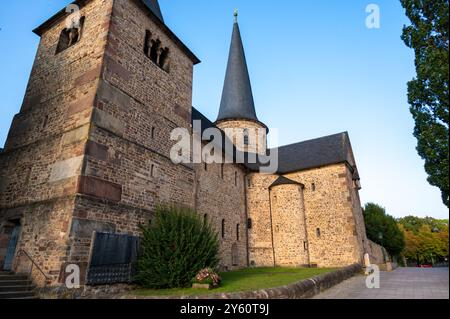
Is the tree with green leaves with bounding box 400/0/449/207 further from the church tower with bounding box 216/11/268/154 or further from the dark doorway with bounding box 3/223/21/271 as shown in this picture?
the church tower with bounding box 216/11/268/154

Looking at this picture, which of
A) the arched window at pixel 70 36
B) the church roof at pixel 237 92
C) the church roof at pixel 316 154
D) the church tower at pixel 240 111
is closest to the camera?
the arched window at pixel 70 36

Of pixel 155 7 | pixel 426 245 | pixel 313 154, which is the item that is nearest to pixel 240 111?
pixel 313 154

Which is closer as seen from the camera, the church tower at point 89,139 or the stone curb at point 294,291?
the stone curb at point 294,291

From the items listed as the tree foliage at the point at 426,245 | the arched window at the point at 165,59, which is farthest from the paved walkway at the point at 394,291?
the tree foliage at the point at 426,245

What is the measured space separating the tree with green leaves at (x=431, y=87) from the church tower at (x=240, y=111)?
16999mm

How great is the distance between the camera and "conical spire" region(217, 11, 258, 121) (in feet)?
89.9

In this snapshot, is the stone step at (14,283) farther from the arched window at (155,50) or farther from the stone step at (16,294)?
the arched window at (155,50)

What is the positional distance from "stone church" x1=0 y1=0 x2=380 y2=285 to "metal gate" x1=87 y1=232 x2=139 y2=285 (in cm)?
25

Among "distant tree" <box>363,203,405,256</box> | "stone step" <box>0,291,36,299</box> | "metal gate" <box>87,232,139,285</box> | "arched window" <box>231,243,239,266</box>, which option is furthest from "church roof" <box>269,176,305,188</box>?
"distant tree" <box>363,203,405,256</box>

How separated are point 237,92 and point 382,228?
25347 millimetres

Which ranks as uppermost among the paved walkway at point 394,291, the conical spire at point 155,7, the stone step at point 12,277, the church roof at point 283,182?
the conical spire at point 155,7

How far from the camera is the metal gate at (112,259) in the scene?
815cm

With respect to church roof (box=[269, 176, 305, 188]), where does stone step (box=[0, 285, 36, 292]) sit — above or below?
below
